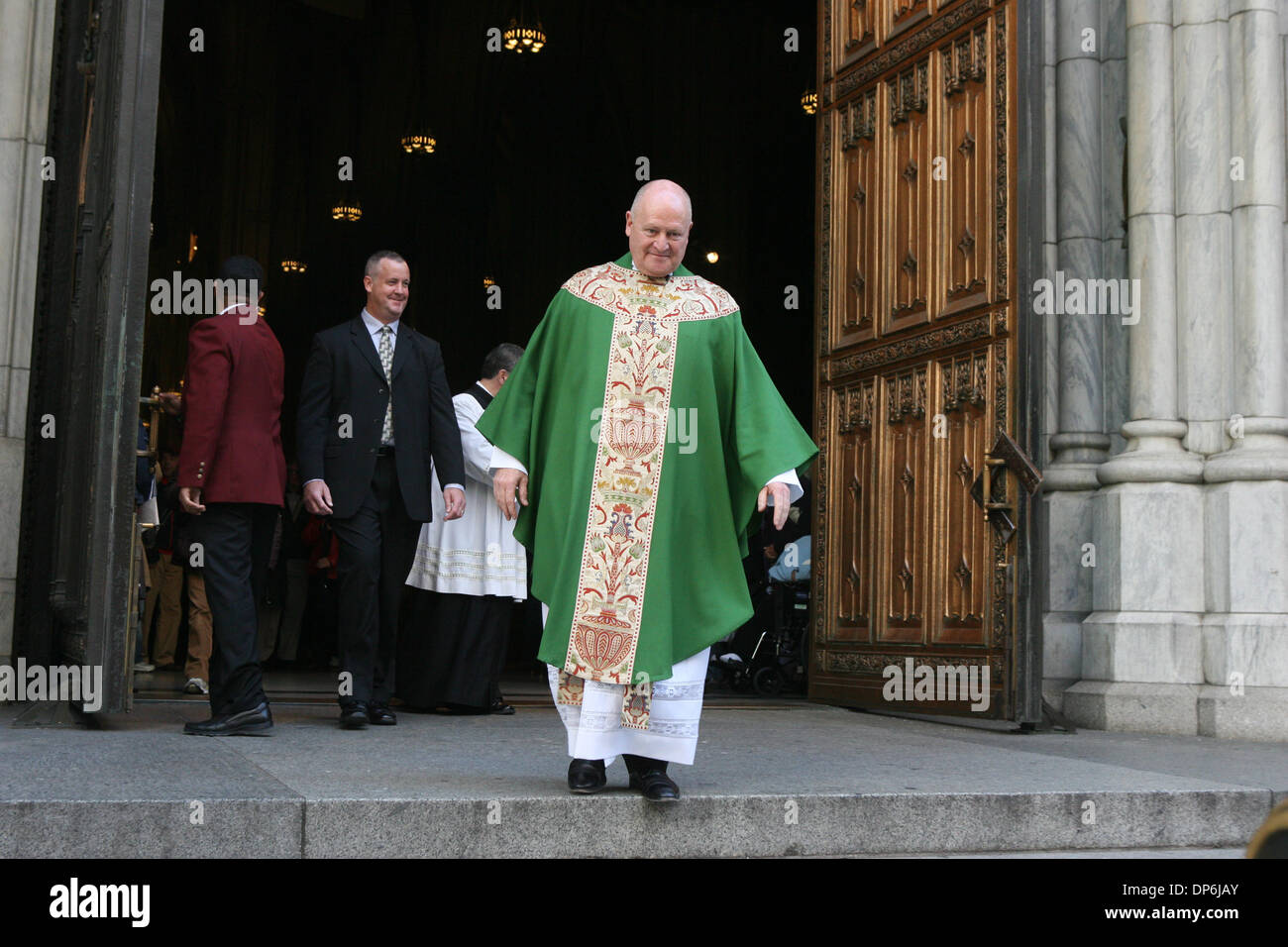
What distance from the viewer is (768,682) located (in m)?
12.4

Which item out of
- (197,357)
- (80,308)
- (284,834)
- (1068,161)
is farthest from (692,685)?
(1068,161)

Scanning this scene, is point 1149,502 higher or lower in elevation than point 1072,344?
lower

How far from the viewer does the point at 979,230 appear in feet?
27.2

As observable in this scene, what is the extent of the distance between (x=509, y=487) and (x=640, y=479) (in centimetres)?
44

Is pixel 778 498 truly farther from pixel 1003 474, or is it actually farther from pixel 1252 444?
pixel 1252 444

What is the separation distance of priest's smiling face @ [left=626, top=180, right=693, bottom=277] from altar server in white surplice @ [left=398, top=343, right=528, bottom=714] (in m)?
3.18

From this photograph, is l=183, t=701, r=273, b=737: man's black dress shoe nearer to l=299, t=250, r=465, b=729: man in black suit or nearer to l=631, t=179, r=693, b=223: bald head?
l=299, t=250, r=465, b=729: man in black suit

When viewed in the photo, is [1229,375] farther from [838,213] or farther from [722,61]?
[722,61]

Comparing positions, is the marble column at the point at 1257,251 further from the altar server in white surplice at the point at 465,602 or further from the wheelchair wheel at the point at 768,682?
the wheelchair wheel at the point at 768,682

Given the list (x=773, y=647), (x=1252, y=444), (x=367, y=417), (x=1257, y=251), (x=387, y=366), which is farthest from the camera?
(x=773, y=647)

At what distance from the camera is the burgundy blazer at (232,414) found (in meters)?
6.47

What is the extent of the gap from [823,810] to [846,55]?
6009 millimetres

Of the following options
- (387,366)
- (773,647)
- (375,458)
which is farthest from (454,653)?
(773,647)

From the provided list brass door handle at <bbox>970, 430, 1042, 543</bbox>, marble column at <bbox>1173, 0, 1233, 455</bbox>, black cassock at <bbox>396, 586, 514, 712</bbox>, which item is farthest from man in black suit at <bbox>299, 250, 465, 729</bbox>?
marble column at <bbox>1173, 0, 1233, 455</bbox>
